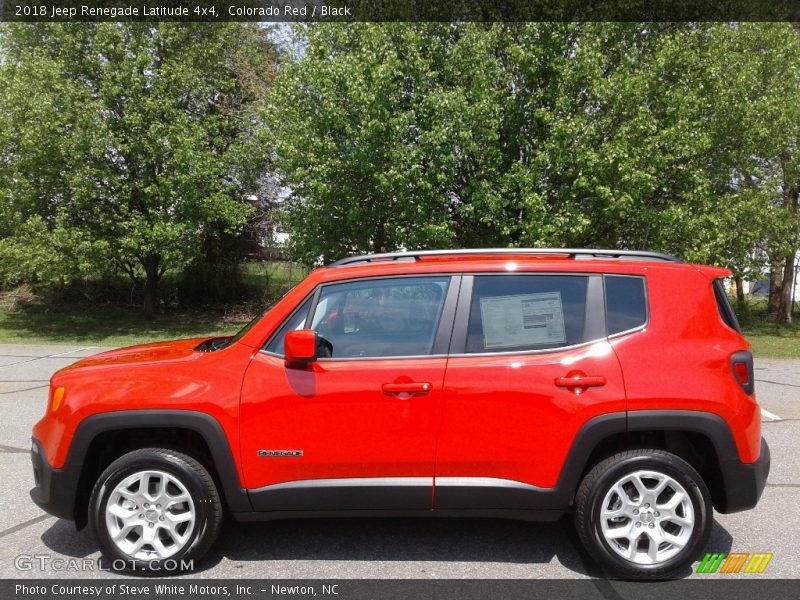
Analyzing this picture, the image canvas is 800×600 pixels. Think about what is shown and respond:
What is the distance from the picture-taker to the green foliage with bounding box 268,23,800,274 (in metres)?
14.4

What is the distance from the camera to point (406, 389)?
12.3ft

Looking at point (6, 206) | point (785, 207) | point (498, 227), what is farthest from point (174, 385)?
point (785, 207)

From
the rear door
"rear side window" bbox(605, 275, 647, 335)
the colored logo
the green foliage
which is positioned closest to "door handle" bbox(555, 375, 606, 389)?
the rear door

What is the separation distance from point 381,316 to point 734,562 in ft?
8.04

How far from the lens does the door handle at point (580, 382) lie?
3727 millimetres

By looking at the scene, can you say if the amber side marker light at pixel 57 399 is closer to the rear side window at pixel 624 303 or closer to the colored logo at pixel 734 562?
the rear side window at pixel 624 303

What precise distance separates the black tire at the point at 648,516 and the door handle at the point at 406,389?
1031 mm

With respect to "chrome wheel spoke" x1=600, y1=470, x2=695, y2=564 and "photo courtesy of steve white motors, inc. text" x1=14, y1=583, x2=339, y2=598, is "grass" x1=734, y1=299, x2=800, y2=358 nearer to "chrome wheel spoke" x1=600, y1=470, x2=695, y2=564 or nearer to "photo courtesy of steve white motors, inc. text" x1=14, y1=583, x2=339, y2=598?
"chrome wheel spoke" x1=600, y1=470, x2=695, y2=564

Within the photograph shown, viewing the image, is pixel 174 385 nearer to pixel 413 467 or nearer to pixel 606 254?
pixel 413 467

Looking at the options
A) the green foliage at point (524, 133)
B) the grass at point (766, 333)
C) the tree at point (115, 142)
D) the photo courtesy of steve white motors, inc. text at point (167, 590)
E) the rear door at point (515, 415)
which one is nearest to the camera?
the photo courtesy of steve white motors, inc. text at point (167, 590)

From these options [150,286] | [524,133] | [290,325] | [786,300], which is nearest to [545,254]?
[290,325]

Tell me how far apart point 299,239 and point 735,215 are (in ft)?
33.1

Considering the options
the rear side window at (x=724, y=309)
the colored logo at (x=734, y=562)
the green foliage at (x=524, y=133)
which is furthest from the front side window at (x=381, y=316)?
the green foliage at (x=524, y=133)

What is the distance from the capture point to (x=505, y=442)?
3.73 metres
